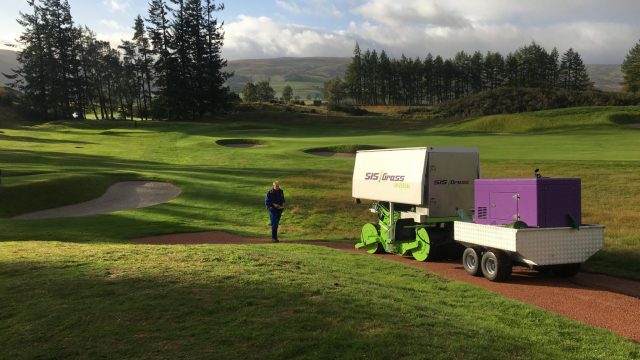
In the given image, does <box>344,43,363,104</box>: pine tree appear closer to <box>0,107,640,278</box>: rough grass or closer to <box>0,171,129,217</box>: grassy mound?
<box>0,107,640,278</box>: rough grass

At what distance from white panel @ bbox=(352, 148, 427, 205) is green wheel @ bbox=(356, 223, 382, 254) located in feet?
3.50

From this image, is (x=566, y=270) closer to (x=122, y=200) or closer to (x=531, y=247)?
(x=531, y=247)

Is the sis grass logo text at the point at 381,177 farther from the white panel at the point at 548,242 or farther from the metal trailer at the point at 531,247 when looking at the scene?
the white panel at the point at 548,242

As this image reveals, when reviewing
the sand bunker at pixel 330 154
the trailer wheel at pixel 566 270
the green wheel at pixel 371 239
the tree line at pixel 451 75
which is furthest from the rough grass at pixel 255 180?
the tree line at pixel 451 75

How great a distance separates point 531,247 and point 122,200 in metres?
21.3

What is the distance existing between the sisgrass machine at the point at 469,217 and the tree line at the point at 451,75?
420 feet

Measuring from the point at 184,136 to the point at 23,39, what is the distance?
50.0m

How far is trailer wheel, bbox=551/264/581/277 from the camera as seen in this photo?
40.7 feet

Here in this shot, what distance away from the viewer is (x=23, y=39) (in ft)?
284

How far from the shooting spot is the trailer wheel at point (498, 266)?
39.0 feet

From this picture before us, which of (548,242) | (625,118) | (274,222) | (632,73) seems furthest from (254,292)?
(632,73)

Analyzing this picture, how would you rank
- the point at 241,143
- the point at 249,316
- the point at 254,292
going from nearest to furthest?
the point at 249,316 → the point at 254,292 → the point at 241,143

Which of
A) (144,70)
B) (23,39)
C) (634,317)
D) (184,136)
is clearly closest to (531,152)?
(634,317)

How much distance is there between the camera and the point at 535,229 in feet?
36.3
